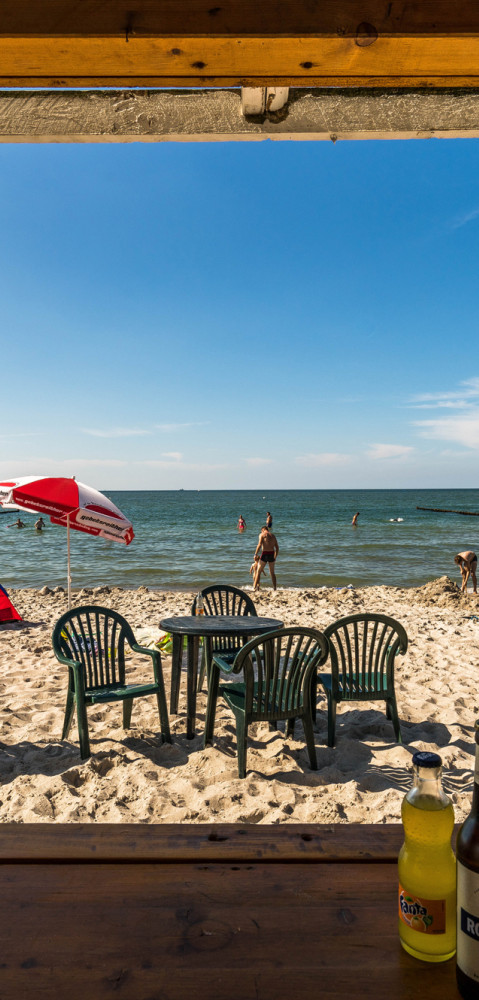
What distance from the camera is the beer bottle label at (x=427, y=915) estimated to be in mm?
769

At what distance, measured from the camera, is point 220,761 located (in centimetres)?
353

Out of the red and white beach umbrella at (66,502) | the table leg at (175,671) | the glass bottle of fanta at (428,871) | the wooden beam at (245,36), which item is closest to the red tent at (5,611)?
the red and white beach umbrella at (66,502)

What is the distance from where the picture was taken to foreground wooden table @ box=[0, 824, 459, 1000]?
0.76m

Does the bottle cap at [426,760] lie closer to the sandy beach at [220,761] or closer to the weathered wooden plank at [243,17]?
the weathered wooden plank at [243,17]

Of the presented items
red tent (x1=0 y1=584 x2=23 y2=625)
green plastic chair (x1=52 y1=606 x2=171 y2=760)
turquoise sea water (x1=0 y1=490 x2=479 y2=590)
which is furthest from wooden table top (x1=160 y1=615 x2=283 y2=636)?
turquoise sea water (x1=0 y1=490 x2=479 y2=590)

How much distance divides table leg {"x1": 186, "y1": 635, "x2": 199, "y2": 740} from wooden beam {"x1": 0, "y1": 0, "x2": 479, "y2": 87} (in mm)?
3332

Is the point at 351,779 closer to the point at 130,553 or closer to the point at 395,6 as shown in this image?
the point at 395,6

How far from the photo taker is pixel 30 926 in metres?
0.87

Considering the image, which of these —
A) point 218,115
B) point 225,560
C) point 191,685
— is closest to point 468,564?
point 225,560

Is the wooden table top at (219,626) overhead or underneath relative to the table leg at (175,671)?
overhead

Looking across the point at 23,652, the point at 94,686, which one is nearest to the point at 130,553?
the point at 23,652

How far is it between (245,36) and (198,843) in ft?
5.45

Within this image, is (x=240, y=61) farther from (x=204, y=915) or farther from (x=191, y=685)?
(x=191, y=685)

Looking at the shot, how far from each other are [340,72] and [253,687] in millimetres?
2993
